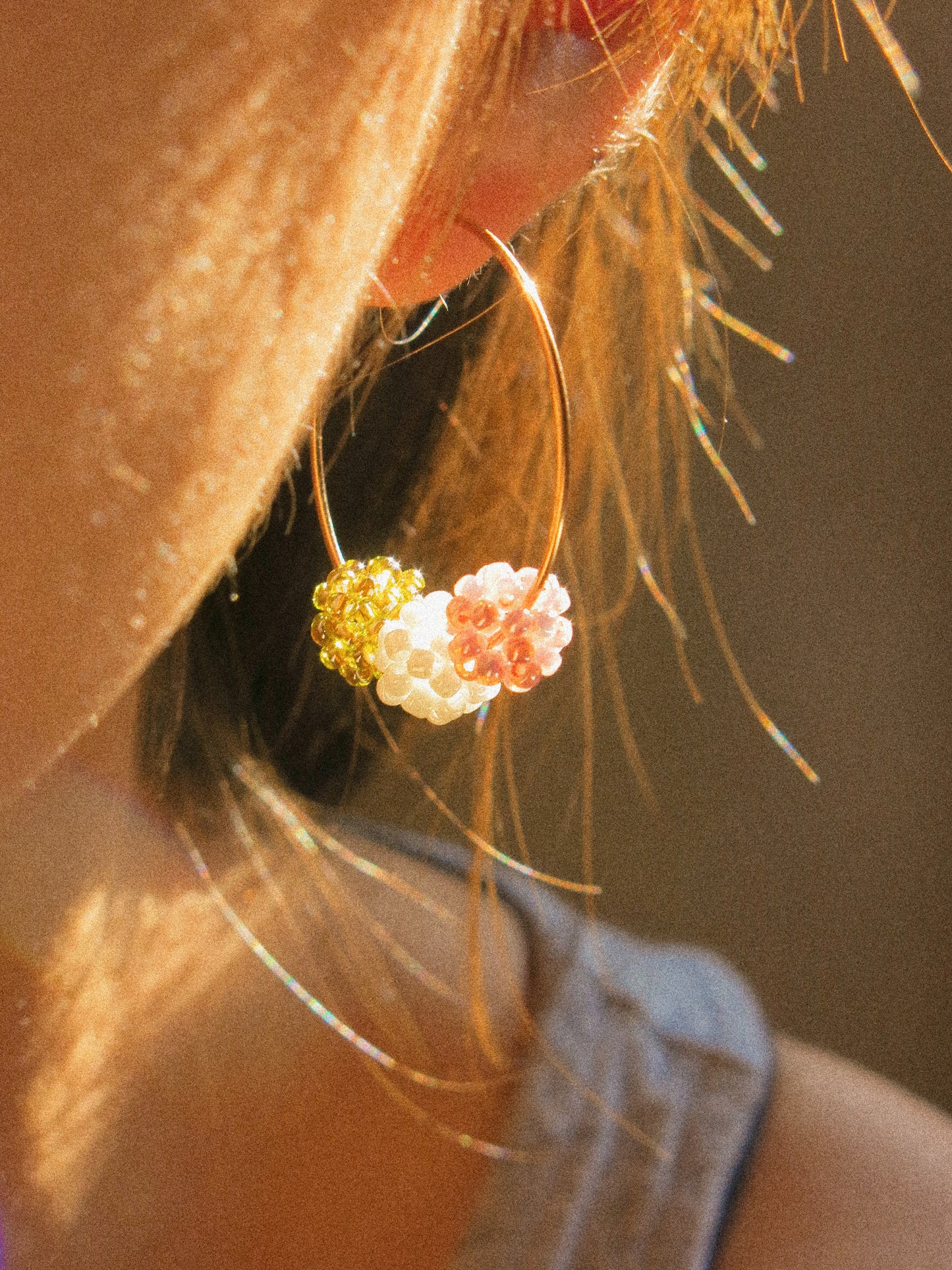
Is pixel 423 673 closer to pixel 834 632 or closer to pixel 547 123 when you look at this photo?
pixel 547 123

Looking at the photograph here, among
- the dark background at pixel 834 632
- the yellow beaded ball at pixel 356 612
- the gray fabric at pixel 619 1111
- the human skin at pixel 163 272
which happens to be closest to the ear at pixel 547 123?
the human skin at pixel 163 272

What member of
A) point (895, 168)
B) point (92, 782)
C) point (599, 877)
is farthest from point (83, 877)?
point (895, 168)

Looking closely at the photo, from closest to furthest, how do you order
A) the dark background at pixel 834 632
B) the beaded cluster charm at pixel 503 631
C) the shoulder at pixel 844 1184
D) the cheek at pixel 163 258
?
the cheek at pixel 163 258, the beaded cluster charm at pixel 503 631, the shoulder at pixel 844 1184, the dark background at pixel 834 632

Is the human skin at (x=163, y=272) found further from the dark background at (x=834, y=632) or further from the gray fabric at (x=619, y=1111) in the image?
the dark background at (x=834, y=632)

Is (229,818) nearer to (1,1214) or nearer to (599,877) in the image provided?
(1,1214)

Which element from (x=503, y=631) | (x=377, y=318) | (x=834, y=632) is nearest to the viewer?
(x=503, y=631)

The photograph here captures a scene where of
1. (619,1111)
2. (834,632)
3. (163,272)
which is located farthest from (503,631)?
(834,632)

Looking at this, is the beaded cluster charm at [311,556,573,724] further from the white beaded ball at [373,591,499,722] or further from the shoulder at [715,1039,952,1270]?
the shoulder at [715,1039,952,1270]
